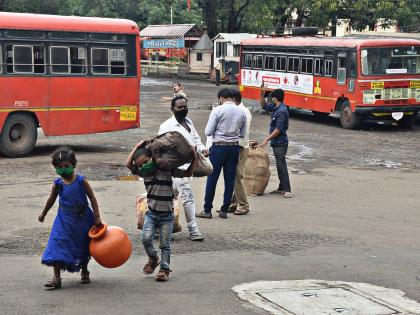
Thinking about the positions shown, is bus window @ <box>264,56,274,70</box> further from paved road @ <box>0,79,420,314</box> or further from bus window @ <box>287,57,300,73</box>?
paved road @ <box>0,79,420,314</box>

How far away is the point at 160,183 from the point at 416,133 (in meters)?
19.4

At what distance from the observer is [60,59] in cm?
1853

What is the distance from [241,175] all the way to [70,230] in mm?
4461

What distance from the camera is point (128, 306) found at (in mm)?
6559

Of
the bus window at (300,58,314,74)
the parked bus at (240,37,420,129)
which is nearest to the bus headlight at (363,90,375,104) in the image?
the parked bus at (240,37,420,129)

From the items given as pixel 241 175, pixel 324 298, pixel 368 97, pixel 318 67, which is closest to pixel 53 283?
pixel 324 298

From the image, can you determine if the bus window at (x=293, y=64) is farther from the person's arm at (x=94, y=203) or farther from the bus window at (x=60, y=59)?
the person's arm at (x=94, y=203)

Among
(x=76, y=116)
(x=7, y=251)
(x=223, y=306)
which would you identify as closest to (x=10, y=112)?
(x=76, y=116)

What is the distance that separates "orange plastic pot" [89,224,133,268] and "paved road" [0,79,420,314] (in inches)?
10.1

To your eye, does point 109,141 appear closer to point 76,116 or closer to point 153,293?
point 76,116

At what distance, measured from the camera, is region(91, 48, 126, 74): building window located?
→ 19.1m

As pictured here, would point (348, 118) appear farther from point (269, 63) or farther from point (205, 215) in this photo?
point (205, 215)

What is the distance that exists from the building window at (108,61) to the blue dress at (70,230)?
1228 centimetres

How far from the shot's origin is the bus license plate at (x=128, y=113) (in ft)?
63.9
